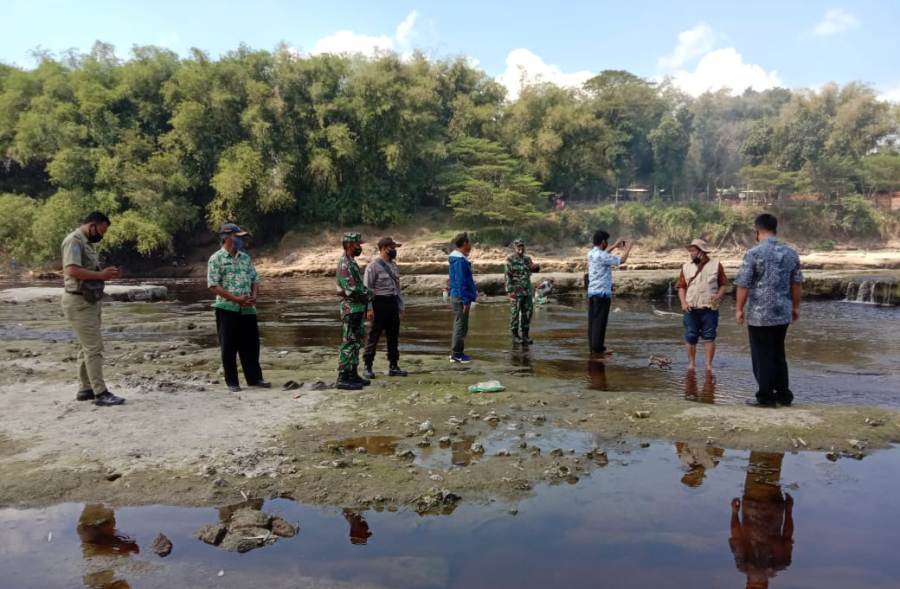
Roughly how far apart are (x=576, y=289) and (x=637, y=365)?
12.8 m

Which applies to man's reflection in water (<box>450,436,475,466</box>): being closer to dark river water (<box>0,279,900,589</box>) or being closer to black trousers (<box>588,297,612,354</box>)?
dark river water (<box>0,279,900,589</box>)

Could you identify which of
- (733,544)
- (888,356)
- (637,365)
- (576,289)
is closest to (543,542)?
(733,544)

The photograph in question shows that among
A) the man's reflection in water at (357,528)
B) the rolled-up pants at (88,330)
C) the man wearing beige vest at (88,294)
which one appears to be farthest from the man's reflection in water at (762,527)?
the rolled-up pants at (88,330)

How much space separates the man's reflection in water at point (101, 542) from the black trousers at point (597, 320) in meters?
6.84

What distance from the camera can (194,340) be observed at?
1173 centimetres

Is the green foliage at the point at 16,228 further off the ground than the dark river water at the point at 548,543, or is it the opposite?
the green foliage at the point at 16,228

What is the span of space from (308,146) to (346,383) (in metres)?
35.1

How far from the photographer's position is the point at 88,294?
628 cm

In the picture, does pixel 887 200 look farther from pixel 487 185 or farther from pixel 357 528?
pixel 357 528

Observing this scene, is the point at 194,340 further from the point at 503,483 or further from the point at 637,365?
the point at 503,483

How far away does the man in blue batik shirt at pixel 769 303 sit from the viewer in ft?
20.3

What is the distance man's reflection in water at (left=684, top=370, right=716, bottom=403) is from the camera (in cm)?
695

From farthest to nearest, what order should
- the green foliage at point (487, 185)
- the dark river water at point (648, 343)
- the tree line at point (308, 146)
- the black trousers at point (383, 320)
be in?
the green foliage at point (487, 185) → the tree line at point (308, 146) → the black trousers at point (383, 320) → the dark river water at point (648, 343)

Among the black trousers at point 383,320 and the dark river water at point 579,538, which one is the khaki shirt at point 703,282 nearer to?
the dark river water at point 579,538
